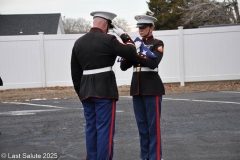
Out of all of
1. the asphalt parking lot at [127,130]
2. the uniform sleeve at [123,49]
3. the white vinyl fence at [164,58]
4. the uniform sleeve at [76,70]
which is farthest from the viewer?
the white vinyl fence at [164,58]

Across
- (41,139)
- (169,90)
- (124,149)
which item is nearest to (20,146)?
(41,139)

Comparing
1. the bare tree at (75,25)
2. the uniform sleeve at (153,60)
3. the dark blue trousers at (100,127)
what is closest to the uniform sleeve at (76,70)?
the dark blue trousers at (100,127)

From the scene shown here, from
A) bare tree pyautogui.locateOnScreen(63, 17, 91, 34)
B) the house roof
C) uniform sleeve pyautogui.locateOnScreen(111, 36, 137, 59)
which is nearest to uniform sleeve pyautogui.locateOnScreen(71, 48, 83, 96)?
uniform sleeve pyautogui.locateOnScreen(111, 36, 137, 59)

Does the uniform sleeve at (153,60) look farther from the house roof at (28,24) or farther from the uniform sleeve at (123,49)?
the house roof at (28,24)

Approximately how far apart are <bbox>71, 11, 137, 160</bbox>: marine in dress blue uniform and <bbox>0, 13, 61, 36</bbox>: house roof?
36.9m

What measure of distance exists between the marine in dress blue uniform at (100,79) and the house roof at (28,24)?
36949 mm

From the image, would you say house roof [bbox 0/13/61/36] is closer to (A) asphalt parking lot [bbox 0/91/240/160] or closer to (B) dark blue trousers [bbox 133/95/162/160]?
(A) asphalt parking lot [bbox 0/91/240/160]

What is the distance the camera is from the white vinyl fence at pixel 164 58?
60.2 ft

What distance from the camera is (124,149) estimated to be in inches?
303

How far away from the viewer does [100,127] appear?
5980 millimetres

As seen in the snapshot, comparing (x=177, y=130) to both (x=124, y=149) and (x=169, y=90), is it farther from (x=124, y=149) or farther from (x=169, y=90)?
(x=169, y=90)

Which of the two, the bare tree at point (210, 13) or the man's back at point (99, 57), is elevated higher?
the bare tree at point (210, 13)

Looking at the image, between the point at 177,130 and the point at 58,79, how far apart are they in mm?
10352

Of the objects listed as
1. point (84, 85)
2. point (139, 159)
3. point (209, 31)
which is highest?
point (209, 31)
